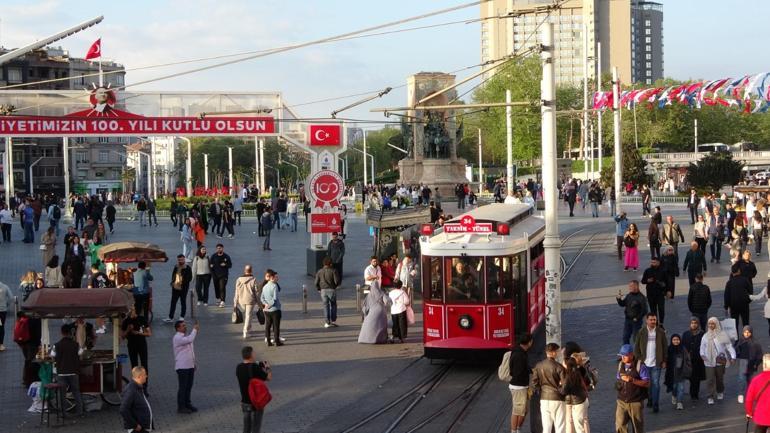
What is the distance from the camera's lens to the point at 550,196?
17688 mm

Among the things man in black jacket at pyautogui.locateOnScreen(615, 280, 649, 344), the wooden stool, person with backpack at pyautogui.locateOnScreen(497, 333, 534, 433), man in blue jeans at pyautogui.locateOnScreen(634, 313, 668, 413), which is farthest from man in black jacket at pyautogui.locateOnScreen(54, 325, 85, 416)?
man in black jacket at pyautogui.locateOnScreen(615, 280, 649, 344)

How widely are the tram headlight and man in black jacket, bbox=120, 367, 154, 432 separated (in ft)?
20.7

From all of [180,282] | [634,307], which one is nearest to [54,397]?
[180,282]

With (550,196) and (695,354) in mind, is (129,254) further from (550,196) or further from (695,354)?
(695,354)

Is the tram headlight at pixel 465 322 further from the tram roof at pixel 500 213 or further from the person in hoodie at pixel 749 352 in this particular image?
the person in hoodie at pixel 749 352

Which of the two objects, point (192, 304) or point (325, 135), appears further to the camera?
point (325, 135)

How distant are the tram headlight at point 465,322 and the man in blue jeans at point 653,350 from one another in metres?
3.27

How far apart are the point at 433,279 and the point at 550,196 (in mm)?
2228

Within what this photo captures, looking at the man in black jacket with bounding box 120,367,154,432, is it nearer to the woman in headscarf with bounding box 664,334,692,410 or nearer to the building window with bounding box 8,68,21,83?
the woman in headscarf with bounding box 664,334,692,410

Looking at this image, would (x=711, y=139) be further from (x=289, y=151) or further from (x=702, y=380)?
(x=702, y=380)

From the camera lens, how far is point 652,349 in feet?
49.2

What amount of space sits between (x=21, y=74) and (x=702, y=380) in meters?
109

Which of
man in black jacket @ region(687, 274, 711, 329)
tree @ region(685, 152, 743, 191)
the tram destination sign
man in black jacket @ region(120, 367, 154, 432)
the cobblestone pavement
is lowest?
the cobblestone pavement

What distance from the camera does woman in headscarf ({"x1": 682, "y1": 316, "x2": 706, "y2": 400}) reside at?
15.4m
